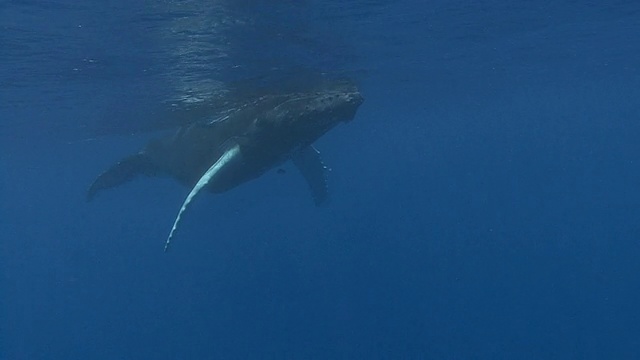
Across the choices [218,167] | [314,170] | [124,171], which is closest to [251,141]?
[218,167]

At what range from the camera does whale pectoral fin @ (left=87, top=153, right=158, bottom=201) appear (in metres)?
20.7

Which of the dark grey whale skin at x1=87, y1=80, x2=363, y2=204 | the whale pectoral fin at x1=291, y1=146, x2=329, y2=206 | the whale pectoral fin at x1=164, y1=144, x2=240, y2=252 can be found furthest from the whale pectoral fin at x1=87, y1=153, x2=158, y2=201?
the whale pectoral fin at x1=164, y1=144, x2=240, y2=252

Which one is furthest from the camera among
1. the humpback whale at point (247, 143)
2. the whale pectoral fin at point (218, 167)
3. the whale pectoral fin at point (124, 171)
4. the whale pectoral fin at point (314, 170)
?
the whale pectoral fin at point (124, 171)

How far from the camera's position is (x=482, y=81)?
34.1 m

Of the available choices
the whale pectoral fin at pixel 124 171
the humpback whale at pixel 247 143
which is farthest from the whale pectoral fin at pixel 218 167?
the whale pectoral fin at pixel 124 171

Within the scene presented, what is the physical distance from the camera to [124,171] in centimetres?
2125

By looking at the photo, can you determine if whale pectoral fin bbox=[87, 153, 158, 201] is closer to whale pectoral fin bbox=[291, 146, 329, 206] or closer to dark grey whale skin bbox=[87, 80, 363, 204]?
dark grey whale skin bbox=[87, 80, 363, 204]

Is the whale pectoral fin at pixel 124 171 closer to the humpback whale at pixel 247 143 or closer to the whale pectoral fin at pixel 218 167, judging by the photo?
the humpback whale at pixel 247 143

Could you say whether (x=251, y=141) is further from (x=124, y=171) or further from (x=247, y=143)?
(x=124, y=171)

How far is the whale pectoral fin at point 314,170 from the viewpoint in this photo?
20.0 m

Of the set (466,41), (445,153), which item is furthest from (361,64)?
(445,153)

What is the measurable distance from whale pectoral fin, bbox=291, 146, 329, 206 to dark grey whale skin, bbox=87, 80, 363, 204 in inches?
1.3

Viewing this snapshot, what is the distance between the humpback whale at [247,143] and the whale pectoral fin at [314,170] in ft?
0.11

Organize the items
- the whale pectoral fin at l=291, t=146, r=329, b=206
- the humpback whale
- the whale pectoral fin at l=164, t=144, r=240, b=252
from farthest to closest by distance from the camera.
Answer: the whale pectoral fin at l=291, t=146, r=329, b=206 → the whale pectoral fin at l=164, t=144, r=240, b=252 → the humpback whale
